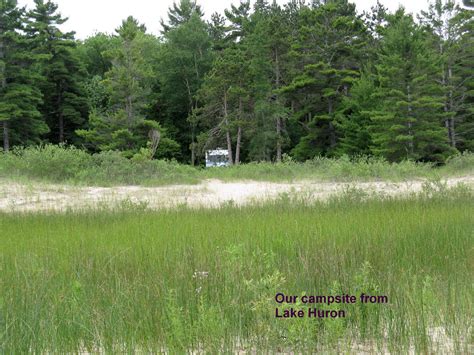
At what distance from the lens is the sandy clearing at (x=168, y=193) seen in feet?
39.8

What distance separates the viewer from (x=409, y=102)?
24859 millimetres

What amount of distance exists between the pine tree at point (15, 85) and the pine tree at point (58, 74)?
Answer: 207 centimetres

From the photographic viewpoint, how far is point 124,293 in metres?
3.53

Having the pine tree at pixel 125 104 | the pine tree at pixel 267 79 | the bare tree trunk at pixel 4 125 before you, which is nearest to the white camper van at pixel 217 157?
the pine tree at pixel 267 79

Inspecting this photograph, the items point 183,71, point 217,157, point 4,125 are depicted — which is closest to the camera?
point 4,125

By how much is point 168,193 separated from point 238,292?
12.0 meters

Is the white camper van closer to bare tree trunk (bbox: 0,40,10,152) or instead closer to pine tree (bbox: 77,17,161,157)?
pine tree (bbox: 77,17,161,157)

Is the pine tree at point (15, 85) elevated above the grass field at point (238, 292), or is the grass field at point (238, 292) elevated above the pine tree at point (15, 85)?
the pine tree at point (15, 85)

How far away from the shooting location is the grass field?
9.76ft

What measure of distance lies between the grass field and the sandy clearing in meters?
5.51

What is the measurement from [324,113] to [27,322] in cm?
3376

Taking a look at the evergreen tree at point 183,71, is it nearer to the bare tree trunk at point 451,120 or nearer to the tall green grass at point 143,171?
the bare tree trunk at point 451,120

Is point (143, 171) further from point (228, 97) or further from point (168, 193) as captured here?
point (228, 97)

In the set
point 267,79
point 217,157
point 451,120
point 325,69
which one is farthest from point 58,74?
point 451,120
